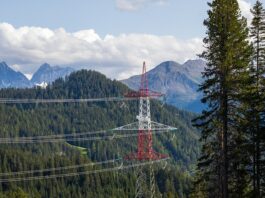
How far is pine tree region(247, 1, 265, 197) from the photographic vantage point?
4734 centimetres

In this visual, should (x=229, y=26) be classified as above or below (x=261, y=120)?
above

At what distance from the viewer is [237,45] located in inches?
1763

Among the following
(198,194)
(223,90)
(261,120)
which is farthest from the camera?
(198,194)

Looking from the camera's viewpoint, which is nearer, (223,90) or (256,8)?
(223,90)

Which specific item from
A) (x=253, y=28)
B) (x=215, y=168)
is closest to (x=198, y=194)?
(x=215, y=168)

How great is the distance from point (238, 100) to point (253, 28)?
27.2 ft

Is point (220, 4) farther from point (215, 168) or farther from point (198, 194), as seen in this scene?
point (198, 194)

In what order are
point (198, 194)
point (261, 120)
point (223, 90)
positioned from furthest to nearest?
point (198, 194) → point (261, 120) → point (223, 90)

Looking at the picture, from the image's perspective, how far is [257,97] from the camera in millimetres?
46906

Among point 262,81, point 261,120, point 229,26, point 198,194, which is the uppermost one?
point 229,26

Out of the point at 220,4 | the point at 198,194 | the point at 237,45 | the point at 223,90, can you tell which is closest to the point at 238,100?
the point at 223,90

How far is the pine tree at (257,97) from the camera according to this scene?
155ft

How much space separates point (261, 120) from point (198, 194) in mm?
38044

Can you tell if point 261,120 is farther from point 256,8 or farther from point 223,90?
point 256,8
